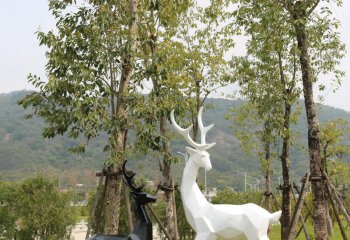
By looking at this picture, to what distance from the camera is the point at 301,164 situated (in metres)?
41.4

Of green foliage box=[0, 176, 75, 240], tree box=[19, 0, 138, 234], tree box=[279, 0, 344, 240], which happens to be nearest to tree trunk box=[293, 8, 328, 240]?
tree box=[279, 0, 344, 240]

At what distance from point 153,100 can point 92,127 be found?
1033 mm

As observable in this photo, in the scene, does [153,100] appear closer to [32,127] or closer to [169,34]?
[169,34]

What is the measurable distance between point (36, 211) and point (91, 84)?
5.57 metres

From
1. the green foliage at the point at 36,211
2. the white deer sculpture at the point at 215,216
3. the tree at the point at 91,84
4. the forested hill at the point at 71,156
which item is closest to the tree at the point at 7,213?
the green foliage at the point at 36,211

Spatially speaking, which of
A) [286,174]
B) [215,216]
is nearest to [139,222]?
[215,216]

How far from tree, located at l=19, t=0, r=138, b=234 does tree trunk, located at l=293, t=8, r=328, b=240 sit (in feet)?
8.82

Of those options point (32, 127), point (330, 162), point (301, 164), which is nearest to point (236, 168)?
point (301, 164)

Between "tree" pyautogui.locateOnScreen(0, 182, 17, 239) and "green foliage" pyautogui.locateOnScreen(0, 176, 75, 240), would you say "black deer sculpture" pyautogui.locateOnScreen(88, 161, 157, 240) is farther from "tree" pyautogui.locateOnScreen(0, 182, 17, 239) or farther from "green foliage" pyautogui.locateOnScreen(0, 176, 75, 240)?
"tree" pyautogui.locateOnScreen(0, 182, 17, 239)

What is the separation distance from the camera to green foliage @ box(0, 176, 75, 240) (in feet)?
36.9

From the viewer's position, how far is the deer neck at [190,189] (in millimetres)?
5098

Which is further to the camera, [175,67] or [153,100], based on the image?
[175,67]

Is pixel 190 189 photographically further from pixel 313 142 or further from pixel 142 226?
pixel 313 142

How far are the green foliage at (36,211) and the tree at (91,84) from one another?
449cm
